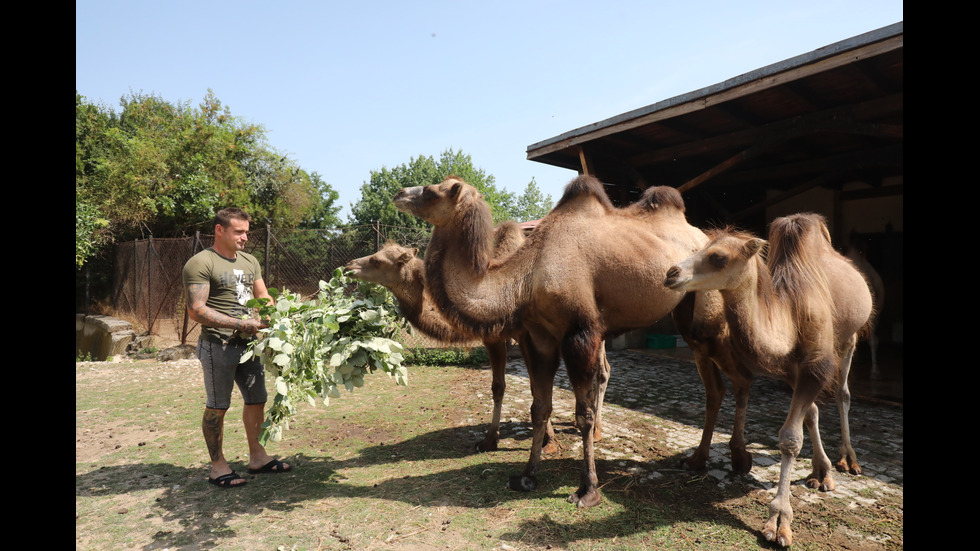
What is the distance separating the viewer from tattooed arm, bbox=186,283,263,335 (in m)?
3.99

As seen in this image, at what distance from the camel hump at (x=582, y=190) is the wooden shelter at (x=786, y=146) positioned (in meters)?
1.59

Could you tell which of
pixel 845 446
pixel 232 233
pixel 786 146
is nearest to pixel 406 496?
pixel 232 233

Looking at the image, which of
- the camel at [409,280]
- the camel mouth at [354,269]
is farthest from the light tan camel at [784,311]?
the camel mouth at [354,269]

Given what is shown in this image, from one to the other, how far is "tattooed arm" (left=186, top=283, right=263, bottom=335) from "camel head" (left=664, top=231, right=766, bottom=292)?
3244mm

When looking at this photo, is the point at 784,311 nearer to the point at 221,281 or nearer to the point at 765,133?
the point at 221,281

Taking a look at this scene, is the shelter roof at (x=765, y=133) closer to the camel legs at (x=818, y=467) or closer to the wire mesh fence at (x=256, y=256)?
the camel legs at (x=818, y=467)

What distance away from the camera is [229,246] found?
14.4 ft

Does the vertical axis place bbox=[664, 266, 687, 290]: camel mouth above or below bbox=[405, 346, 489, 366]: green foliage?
above

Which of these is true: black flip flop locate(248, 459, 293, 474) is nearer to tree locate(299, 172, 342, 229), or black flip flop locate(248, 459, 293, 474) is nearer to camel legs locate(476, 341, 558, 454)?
camel legs locate(476, 341, 558, 454)

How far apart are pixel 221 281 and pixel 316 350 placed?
1.06 m

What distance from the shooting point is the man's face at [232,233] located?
169 inches

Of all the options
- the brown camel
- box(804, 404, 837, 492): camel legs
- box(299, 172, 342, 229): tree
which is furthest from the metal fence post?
box(299, 172, 342, 229): tree

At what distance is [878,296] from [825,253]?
221 inches
